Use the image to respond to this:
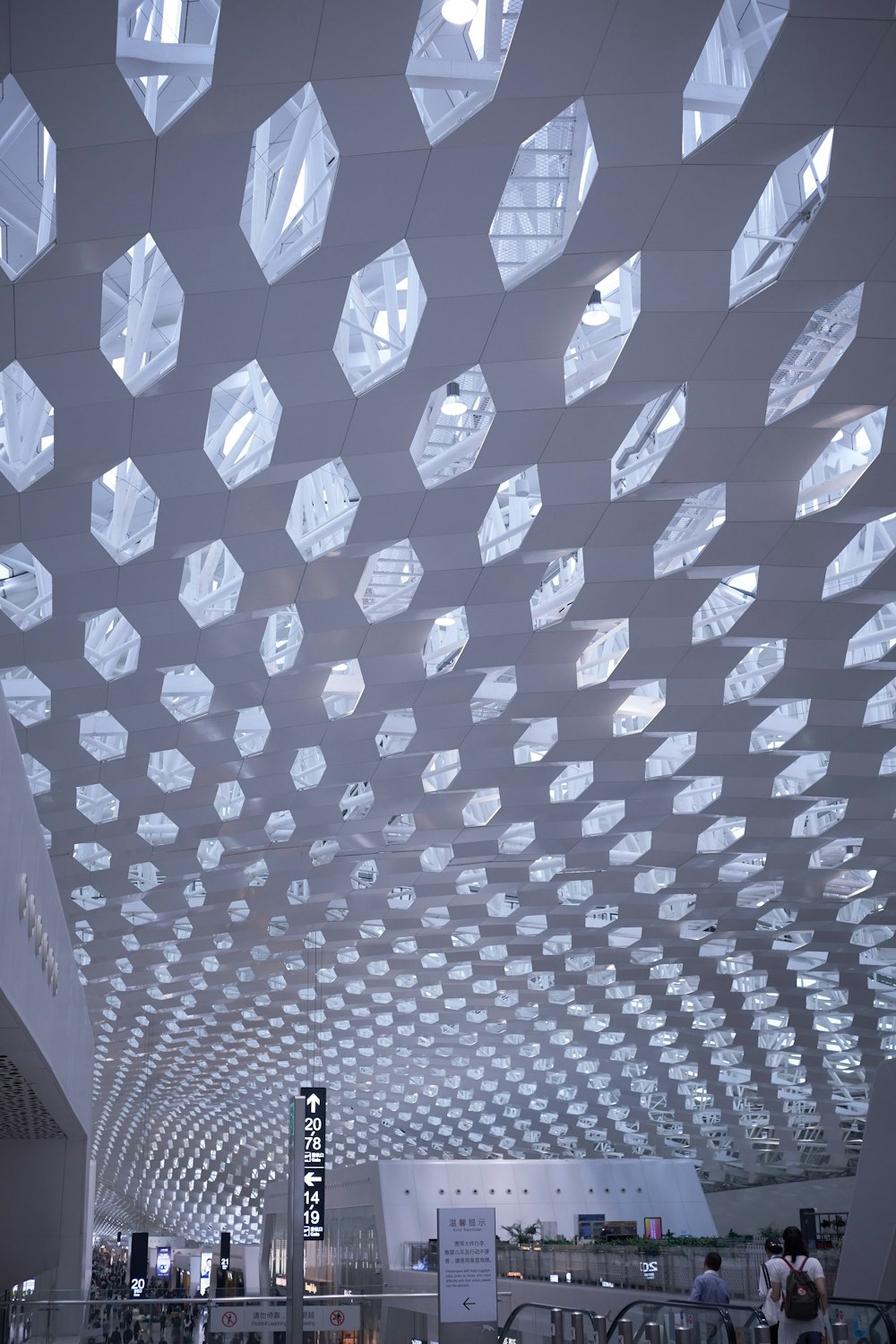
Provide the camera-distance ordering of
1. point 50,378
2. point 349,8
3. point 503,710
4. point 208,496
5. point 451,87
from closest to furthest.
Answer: point 349,8 < point 451,87 < point 50,378 < point 208,496 < point 503,710

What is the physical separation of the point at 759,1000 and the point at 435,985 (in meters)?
12.3

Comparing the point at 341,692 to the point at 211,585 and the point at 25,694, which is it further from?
the point at 25,694

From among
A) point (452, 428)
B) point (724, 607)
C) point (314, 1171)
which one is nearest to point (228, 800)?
point (314, 1171)

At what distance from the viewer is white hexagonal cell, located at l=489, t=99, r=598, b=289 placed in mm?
9258

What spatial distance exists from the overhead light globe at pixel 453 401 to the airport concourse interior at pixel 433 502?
1.8 inches

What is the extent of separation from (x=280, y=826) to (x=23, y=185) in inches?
673

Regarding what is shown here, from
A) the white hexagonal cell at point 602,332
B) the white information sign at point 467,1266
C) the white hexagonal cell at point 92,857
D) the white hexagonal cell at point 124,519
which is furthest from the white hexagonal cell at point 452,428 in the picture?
the white hexagonal cell at point 92,857

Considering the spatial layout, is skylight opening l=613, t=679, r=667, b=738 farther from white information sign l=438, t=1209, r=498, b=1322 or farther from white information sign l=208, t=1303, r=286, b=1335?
white information sign l=208, t=1303, r=286, b=1335

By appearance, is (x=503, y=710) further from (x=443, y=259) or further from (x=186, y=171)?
(x=186, y=171)

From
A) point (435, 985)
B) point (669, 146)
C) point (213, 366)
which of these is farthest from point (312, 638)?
point (435, 985)

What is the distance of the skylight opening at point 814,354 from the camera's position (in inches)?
454

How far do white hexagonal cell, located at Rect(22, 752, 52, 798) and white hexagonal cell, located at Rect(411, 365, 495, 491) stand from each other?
10121 millimetres

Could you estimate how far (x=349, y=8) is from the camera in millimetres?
7844

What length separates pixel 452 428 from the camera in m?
13.1
